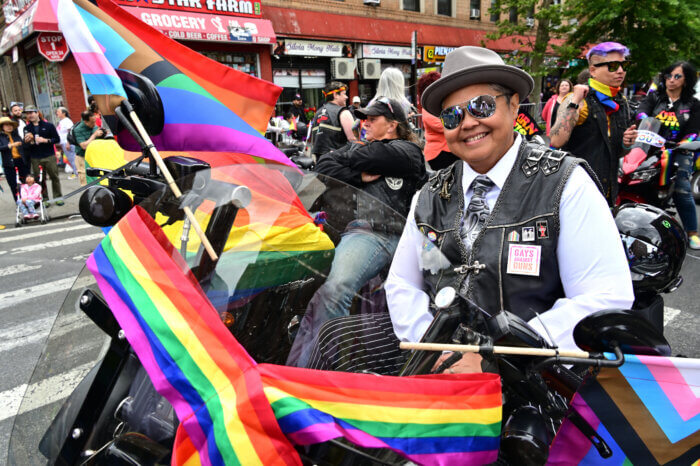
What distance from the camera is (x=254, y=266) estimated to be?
160 cm

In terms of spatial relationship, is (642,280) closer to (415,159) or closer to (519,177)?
(519,177)

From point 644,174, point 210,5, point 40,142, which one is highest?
point 210,5

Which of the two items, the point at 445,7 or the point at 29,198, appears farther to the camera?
the point at 445,7

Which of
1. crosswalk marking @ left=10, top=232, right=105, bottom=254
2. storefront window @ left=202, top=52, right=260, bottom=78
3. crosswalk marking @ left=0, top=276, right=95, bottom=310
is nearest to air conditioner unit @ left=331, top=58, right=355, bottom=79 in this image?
storefront window @ left=202, top=52, right=260, bottom=78

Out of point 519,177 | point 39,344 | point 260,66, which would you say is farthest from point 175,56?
point 260,66

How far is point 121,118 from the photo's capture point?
1.88 m

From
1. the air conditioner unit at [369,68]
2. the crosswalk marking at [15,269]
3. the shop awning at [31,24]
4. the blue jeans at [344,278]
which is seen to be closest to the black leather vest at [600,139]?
the blue jeans at [344,278]

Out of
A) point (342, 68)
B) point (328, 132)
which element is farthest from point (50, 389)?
point (342, 68)

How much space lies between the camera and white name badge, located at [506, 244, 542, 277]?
68.1 inches

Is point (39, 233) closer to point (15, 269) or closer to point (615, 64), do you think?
point (15, 269)

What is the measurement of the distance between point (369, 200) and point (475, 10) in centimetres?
2660

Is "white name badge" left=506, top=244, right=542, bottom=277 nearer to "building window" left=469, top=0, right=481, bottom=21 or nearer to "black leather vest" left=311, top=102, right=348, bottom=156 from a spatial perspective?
"black leather vest" left=311, top=102, right=348, bottom=156

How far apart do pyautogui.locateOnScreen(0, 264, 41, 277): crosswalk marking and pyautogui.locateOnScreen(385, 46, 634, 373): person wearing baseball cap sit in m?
6.41

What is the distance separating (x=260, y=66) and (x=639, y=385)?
1910cm
